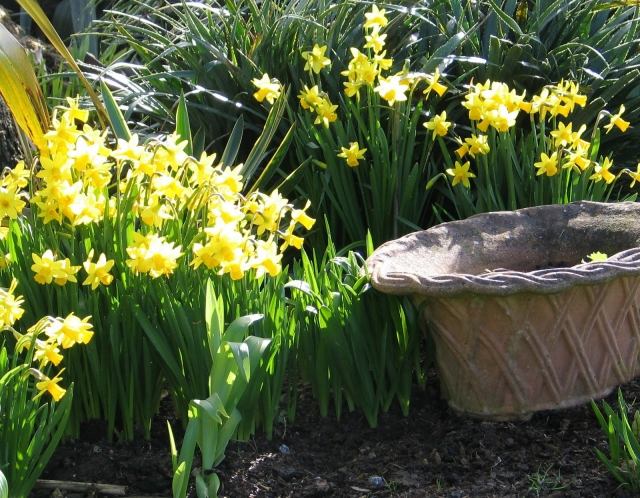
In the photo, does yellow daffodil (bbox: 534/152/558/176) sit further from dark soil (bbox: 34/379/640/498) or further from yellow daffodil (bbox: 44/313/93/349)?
yellow daffodil (bbox: 44/313/93/349)

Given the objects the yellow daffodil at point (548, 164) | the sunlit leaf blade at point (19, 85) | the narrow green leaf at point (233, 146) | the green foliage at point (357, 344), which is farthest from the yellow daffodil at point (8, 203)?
the yellow daffodil at point (548, 164)

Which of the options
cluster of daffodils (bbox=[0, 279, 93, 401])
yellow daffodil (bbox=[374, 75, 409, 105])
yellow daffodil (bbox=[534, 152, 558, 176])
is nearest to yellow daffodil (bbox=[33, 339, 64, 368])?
cluster of daffodils (bbox=[0, 279, 93, 401])

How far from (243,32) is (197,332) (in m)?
1.84

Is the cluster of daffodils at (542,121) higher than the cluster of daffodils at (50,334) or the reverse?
higher

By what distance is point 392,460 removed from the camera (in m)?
2.16

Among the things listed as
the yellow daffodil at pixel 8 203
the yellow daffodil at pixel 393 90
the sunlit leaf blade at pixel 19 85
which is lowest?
the yellow daffodil at pixel 8 203

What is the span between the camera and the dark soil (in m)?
2.02

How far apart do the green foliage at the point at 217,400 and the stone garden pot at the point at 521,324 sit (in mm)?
362

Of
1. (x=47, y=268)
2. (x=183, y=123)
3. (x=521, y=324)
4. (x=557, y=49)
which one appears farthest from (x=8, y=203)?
(x=557, y=49)

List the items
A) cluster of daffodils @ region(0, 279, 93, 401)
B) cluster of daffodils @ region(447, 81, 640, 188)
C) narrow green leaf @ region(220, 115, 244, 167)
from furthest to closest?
narrow green leaf @ region(220, 115, 244, 167), cluster of daffodils @ region(447, 81, 640, 188), cluster of daffodils @ region(0, 279, 93, 401)

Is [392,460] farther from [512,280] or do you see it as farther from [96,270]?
[96,270]

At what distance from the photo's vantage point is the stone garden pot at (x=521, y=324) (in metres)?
2.06

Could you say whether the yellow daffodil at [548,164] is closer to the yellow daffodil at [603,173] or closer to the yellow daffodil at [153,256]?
the yellow daffodil at [603,173]

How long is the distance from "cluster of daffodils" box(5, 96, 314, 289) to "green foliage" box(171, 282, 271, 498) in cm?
12
